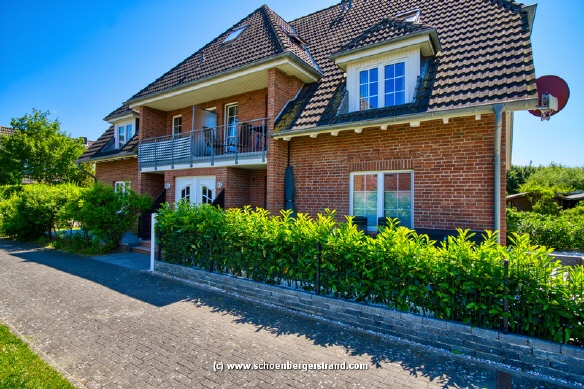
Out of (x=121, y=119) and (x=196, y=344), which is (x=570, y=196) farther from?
(x=121, y=119)

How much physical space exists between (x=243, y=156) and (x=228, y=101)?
11.4 ft

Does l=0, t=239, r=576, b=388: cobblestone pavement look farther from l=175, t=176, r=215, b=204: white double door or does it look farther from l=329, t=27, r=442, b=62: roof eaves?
l=329, t=27, r=442, b=62: roof eaves

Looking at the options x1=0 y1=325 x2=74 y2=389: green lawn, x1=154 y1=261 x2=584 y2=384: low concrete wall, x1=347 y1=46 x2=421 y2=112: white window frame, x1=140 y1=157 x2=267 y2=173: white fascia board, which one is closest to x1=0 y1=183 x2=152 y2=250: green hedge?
x1=140 y1=157 x2=267 y2=173: white fascia board

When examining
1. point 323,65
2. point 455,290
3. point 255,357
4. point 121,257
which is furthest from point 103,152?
point 455,290

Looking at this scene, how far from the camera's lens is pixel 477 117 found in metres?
6.53

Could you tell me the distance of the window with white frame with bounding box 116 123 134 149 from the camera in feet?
51.7

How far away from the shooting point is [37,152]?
68.4 feet

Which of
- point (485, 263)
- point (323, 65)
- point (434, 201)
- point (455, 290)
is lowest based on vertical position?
point (455, 290)

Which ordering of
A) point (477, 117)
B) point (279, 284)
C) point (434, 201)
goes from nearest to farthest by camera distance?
point (279, 284) < point (477, 117) < point (434, 201)

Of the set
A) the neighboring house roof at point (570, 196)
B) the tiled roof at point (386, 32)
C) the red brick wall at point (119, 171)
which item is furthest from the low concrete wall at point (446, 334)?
the neighboring house roof at point (570, 196)

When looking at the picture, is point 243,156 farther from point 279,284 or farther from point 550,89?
point 550,89

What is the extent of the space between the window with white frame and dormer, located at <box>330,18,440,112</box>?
12.0 metres

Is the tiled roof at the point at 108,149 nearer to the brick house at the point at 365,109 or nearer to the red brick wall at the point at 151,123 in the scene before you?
the red brick wall at the point at 151,123

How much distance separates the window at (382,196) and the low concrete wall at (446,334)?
357cm
